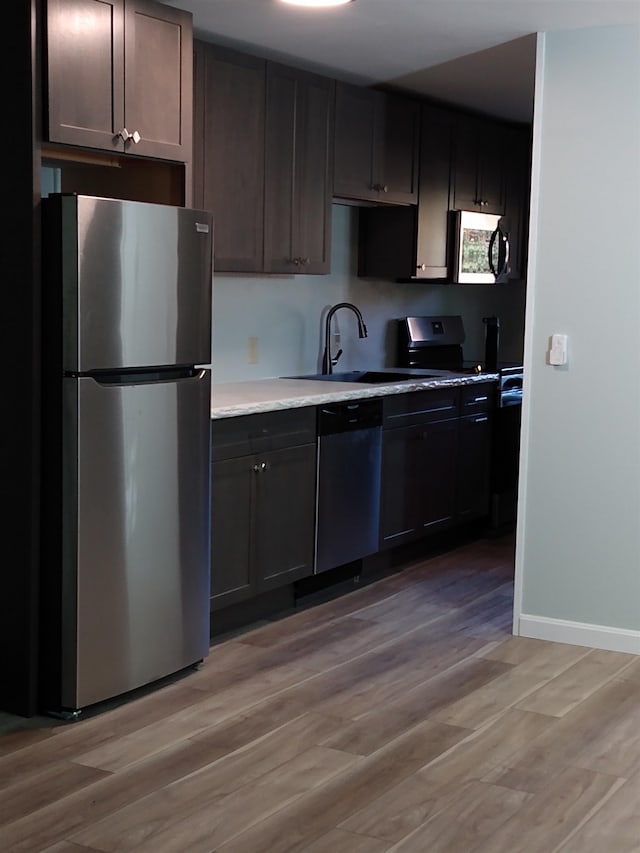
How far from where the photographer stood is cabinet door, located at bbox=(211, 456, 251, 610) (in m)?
3.99

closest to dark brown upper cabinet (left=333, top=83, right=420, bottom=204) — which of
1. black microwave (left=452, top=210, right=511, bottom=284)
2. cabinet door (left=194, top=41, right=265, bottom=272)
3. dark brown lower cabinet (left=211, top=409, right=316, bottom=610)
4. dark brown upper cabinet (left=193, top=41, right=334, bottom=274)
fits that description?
dark brown upper cabinet (left=193, top=41, right=334, bottom=274)

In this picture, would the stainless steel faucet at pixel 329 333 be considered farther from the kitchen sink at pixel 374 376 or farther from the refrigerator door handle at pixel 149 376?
the refrigerator door handle at pixel 149 376

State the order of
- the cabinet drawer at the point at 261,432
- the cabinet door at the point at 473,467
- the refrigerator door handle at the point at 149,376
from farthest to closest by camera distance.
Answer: the cabinet door at the point at 473,467, the cabinet drawer at the point at 261,432, the refrigerator door handle at the point at 149,376

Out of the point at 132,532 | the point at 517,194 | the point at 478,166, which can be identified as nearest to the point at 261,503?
the point at 132,532

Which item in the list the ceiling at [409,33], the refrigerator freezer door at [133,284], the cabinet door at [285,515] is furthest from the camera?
the cabinet door at [285,515]

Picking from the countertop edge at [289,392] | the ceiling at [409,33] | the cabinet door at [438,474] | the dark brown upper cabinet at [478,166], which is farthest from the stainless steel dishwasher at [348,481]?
the dark brown upper cabinet at [478,166]

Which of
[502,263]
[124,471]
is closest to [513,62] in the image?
[502,263]

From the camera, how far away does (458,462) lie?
5617mm

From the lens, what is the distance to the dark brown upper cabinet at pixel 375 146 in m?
4.99

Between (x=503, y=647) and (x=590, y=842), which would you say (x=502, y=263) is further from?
(x=590, y=842)

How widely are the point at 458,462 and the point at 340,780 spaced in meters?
2.85

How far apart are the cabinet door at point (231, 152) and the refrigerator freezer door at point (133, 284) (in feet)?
2.36

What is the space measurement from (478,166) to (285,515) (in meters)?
2.63

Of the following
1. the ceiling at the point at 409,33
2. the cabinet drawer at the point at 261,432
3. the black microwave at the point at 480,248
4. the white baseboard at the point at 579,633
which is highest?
the ceiling at the point at 409,33
